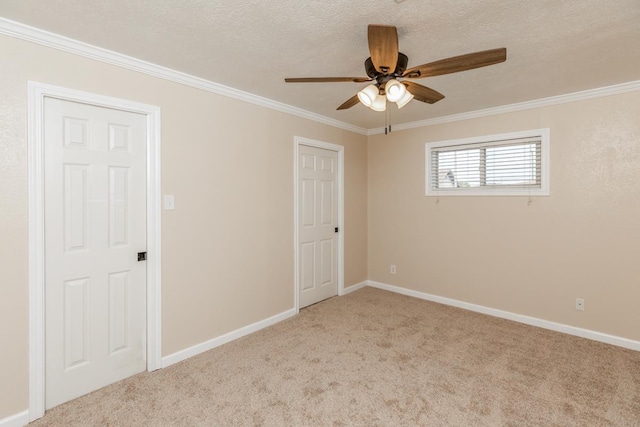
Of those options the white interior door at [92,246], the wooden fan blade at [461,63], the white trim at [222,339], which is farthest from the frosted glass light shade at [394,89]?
the white trim at [222,339]

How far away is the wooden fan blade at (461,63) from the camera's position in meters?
1.59

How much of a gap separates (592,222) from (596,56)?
1.58 m

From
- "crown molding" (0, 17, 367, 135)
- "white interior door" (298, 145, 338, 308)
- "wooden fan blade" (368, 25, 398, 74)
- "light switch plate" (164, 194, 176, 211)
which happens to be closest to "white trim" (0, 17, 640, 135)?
"crown molding" (0, 17, 367, 135)

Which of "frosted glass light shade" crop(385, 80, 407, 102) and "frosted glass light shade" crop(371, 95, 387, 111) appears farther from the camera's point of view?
"frosted glass light shade" crop(371, 95, 387, 111)

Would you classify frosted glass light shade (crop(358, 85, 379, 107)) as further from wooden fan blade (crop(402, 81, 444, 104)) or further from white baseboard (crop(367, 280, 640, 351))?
white baseboard (crop(367, 280, 640, 351))

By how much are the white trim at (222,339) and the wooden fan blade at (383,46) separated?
8.65ft

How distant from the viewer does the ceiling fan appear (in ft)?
5.10

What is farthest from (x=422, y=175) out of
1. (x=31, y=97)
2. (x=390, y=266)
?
(x=31, y=97)

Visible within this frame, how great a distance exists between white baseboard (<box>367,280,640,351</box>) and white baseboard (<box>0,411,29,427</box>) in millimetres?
3879

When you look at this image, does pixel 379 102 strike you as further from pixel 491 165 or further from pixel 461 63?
pixel 491 165

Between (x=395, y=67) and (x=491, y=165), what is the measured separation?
2474mm

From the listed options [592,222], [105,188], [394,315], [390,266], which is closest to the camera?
[105,188]

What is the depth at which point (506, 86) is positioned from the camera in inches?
113

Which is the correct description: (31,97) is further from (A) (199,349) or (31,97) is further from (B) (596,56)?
(B) (596,56)
